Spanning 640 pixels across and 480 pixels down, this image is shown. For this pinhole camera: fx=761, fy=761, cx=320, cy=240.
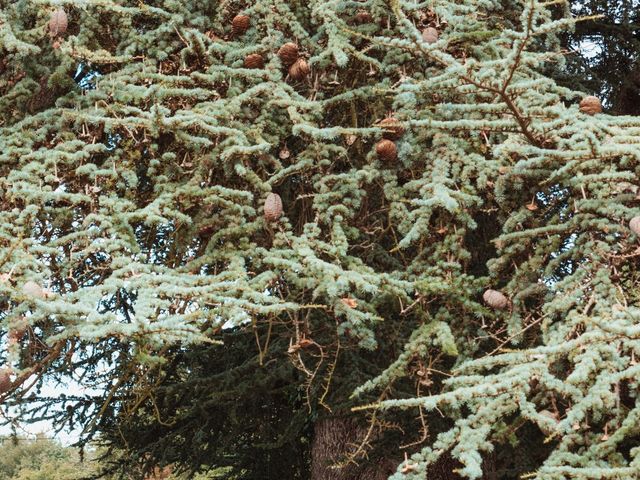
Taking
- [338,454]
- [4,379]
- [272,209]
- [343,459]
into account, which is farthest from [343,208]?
[338,454]

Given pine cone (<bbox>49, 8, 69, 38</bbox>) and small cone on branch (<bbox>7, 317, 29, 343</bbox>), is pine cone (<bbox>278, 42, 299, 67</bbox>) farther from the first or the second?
small cone on branch (<bbox>7, 317, 29, 343</bbox>)

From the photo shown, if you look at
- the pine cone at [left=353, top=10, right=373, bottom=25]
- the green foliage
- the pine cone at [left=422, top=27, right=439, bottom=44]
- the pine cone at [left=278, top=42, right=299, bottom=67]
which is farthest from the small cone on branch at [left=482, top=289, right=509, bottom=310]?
the green foliage

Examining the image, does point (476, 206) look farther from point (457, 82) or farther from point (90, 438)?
point (90, 438)

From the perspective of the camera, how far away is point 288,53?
4238 millimetres

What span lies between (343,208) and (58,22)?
1846 mm

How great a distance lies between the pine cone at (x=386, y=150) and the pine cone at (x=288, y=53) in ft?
2.37

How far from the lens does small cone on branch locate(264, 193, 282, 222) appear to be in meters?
3.79

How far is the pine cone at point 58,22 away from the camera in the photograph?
13.4 ft

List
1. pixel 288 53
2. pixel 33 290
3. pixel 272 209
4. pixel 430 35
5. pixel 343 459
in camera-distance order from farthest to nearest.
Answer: pixel 343 459 → pixel 288 53 → pixel 430 35 → pixel 272 209 → pixel 33 290

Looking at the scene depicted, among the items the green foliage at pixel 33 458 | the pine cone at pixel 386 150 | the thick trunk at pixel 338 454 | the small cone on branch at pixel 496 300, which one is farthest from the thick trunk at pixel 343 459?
the green foliage at pixel 33 458

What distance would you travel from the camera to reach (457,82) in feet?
11.4

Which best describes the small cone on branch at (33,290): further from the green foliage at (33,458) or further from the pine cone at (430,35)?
the green foliage at (33,458)

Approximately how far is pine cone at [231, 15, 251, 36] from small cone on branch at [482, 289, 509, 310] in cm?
211

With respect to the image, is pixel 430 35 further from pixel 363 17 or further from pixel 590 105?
pixel 590 105
